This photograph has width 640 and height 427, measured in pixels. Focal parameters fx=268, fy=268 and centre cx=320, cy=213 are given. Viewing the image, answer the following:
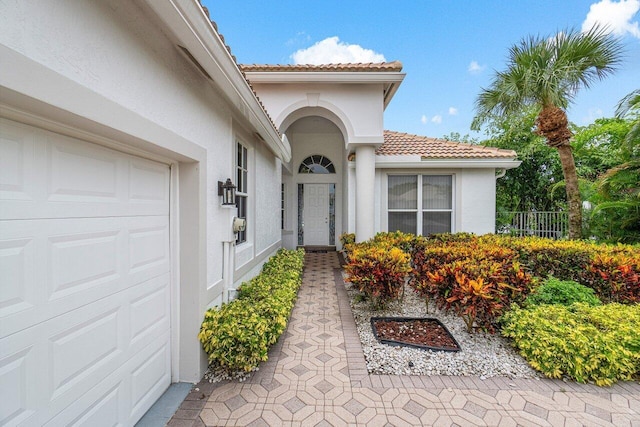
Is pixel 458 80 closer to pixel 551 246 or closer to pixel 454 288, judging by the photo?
pixel 551 246

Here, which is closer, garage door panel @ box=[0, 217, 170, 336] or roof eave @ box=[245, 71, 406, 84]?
garage door panel @ box=[0, 217, 170, 336]

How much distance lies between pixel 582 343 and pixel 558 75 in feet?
25.3

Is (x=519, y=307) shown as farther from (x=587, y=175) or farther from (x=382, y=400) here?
(x=587, y=175)

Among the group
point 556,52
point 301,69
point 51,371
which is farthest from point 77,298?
point 556,52

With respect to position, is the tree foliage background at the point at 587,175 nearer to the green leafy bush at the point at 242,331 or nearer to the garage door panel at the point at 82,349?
the green leafy bush at the point at 242,331

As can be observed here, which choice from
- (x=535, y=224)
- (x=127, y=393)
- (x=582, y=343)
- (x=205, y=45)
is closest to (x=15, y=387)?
(x=127, y=393)

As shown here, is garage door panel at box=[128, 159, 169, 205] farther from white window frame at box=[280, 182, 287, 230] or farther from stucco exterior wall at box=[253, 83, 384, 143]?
white window frame at box=[280, 182, 287, 230]

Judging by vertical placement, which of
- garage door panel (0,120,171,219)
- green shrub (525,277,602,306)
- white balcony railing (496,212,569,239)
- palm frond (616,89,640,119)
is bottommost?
green shrub (525,277,602,306)

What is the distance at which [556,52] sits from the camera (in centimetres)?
775

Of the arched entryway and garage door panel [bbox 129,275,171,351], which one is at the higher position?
the arched entryway

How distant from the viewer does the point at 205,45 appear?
2.63m

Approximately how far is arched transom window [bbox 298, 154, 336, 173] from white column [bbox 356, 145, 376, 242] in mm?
3864

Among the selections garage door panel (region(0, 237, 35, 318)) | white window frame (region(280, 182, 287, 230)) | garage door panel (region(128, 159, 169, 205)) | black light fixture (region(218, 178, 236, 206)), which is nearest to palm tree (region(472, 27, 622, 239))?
white window frame (region(280, 182, 287, 230))

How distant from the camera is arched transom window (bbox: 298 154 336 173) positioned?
12617 mm
